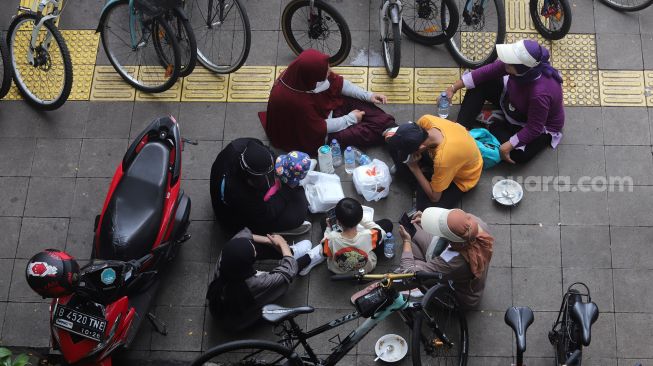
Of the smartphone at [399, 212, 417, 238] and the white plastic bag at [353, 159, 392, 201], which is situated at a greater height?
the white plastic bag at [353, 159, 392, 201]

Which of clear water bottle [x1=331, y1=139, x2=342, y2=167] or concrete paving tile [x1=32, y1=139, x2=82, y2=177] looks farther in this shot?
concrete paving tile [x1=32, y1=139, x2=82, y2=177]

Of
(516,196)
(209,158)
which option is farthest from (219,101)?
Answer: (516,196)

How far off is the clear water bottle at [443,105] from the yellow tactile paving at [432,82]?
0.17 m

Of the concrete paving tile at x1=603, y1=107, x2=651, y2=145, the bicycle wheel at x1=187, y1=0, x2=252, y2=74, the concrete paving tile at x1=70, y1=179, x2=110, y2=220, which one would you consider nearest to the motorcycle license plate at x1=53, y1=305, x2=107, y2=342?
the concrete paving tile at x1=70, y1=179, x2=110, y2=220

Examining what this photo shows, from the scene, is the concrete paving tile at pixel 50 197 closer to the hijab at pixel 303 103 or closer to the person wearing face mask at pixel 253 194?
the person wearing face mask at pixel 253 194

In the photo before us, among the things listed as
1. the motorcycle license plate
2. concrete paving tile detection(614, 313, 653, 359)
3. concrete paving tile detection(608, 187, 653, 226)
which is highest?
A: the motorcycle license plate

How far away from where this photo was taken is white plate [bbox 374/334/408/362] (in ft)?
22.7

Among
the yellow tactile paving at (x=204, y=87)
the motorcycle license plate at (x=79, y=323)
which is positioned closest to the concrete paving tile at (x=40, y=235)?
the motorcycle license plate at (x=79, y=323)

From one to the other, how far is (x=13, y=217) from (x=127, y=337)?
200cm

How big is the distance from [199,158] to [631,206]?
4195mm

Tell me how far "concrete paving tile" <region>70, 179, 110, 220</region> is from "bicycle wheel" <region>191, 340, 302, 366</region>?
2177 millimetres

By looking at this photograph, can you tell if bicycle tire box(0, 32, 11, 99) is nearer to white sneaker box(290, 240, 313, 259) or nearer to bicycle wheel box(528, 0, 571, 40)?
white sneaker box(290, 240, 313, 259)

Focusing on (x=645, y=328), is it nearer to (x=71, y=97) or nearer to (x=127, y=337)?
(x=127, y=337)

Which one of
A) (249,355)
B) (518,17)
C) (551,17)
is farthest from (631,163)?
(249,355)
